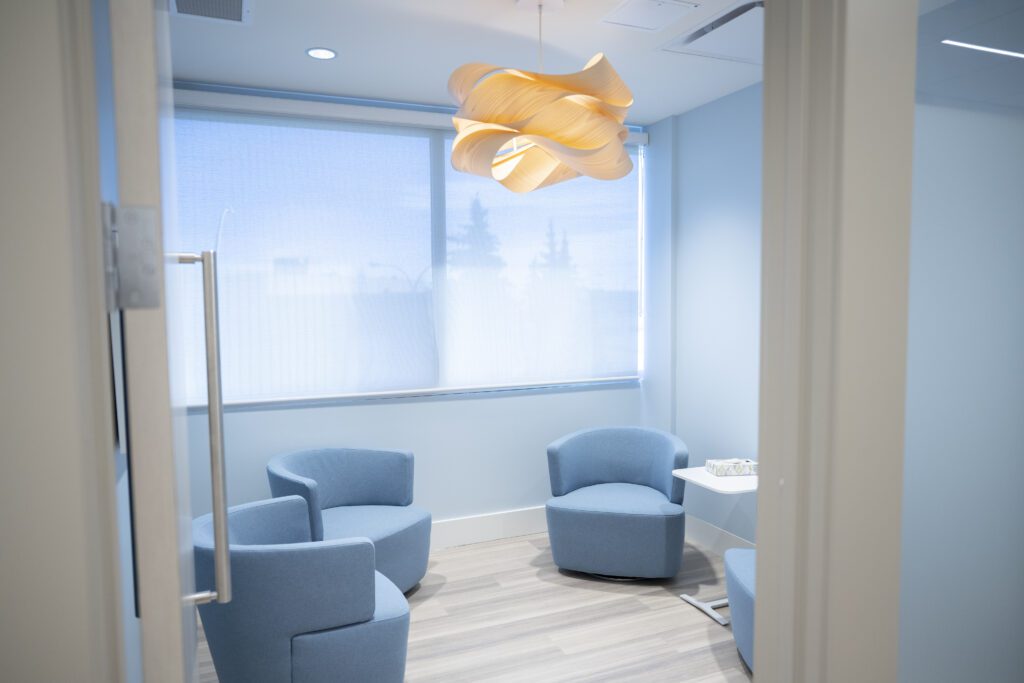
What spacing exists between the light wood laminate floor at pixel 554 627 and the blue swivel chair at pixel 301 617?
467 millimetres

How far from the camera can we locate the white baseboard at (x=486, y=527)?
14.4 feet

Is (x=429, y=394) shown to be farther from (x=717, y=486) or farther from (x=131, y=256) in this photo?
(x=131, y=256)

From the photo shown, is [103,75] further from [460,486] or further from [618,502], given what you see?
[460,486]

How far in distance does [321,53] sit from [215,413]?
8.96 ft

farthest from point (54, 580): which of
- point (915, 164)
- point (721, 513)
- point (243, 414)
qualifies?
point (721, 513)

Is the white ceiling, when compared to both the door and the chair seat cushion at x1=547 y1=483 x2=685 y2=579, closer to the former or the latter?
the door

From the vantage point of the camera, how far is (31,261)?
0.72 m

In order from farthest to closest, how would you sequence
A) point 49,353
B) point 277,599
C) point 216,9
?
point 216,9
point 277,599
point 49,353

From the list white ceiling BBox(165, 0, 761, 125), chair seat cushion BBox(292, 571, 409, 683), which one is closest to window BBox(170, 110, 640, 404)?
white ceiling BBox(165, 0, 761, 125)

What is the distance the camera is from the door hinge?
2.58ft

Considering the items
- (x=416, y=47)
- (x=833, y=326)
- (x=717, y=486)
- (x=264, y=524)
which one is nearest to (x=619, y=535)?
(x=717, y=486)

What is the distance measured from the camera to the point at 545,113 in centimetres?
248

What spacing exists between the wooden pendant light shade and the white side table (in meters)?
A: 1.63

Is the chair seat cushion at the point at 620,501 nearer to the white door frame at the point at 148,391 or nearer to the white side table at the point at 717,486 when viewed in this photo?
the white side table at the point at 717,486
